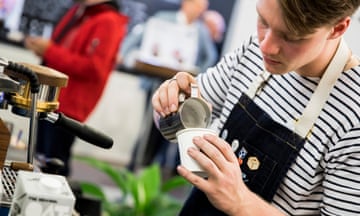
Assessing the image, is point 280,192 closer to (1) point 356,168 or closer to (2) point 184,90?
(1) point 356,168

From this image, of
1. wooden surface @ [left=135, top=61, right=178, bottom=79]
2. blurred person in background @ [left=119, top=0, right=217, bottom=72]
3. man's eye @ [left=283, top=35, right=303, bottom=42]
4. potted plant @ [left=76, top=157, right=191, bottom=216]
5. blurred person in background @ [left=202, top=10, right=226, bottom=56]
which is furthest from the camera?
blurred person in background @ [left=202, top=10, right=226, bottom=56]

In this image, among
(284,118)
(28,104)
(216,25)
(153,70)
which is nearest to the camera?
(28,104)

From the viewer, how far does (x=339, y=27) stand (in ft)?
3.48

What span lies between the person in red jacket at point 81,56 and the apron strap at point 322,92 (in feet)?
5.32

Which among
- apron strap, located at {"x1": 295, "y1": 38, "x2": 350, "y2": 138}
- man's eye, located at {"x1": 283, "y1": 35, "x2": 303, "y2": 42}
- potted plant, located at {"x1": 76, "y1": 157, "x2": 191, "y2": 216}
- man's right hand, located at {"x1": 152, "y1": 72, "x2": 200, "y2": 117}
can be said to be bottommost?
potted plant, located at {"x1": 76, "y1": 157, "x2": 191, "y2": 216}

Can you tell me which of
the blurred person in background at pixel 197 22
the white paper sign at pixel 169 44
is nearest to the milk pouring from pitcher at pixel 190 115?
the white paper sign at pixel 169 44

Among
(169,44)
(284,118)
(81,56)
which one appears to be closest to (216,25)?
(169,44)

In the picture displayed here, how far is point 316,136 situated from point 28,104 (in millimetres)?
572

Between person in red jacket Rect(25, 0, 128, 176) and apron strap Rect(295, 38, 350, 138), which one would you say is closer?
apron strap Rect(295, 38, 350, 138)

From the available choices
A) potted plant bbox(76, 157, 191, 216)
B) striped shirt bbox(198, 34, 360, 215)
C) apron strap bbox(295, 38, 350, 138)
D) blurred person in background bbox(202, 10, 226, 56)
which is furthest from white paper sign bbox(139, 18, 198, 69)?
apron strap bbox(295, 38, 350, 138)

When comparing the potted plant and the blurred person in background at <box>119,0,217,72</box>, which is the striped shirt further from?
the blurred person in background at <box>119,0,217,72</box>

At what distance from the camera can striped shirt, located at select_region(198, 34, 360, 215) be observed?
1088 mm

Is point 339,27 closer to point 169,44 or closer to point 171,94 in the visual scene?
point 171,94

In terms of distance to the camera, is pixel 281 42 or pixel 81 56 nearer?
→ pixel 281 42
